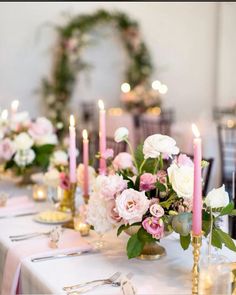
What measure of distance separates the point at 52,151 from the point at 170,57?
564cm

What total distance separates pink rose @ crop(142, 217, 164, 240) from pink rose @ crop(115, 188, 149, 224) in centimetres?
3

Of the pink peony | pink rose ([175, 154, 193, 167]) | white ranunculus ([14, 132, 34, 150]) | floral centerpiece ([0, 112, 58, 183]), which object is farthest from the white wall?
pink rose ([175, 154, 193, 167])

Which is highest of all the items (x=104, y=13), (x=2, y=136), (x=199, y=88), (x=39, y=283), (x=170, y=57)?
(x=104, y=13)

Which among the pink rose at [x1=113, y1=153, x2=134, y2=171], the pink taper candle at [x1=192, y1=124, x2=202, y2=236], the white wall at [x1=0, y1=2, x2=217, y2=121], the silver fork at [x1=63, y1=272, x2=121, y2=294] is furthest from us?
the white wall at [x1=0, y1=2, x2=217, y2=121]

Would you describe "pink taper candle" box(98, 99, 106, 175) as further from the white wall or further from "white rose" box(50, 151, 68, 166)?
the white wall

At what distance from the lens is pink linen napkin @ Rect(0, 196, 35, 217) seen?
7.36 ft

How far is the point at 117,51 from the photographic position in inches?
301

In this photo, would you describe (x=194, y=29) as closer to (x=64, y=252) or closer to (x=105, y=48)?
(x=105, y=48)

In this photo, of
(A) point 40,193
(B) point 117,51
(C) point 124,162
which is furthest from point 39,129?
(B) point 117,51

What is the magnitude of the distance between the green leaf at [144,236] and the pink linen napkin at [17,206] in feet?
2.91

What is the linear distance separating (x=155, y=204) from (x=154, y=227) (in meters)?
0.07

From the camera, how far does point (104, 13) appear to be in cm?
730

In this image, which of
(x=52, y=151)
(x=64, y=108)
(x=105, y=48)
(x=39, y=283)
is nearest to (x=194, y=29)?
(x=105, y=48)

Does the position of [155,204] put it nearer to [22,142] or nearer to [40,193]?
[40,193]
